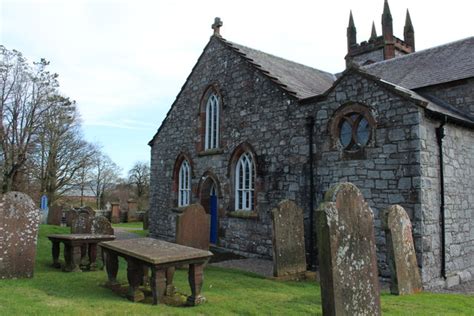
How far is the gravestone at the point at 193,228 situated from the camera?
1008 cm

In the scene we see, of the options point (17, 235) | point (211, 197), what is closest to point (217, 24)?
point (211, 197)

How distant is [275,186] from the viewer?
40.5 feet

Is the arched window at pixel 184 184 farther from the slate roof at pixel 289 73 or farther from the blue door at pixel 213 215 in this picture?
the slate roof at pixel 289 73

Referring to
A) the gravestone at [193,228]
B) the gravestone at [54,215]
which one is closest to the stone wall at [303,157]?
the gravestone at [193,228]

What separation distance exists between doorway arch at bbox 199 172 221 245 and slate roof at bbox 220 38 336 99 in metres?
4.54

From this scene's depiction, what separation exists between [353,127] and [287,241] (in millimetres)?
3553

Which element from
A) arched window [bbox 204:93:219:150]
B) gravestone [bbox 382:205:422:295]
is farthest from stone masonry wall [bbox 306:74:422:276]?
arched window [bbox 204:93:219:150]

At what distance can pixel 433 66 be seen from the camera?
1359 centimetres

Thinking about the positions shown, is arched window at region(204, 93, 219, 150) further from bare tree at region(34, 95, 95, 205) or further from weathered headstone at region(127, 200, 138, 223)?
weathered headstone at region(127, 200, 138, 223)

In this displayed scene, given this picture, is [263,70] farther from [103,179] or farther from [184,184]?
[103,179]

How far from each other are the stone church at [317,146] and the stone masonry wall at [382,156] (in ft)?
0.08

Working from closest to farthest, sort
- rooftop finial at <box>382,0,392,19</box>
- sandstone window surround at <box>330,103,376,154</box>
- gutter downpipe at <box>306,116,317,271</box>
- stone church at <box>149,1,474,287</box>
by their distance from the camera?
stone church at <box>149,1,474,287</box> → sandstone window surround at <box>330,103,376,154</box> → gutter downpipe at <box>306,116,317,271</box> → rooftop finial at <box>382,0,392,19</box>

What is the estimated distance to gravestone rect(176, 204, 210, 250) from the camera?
10078 mm

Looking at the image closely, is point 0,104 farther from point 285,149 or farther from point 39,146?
point 285,149
